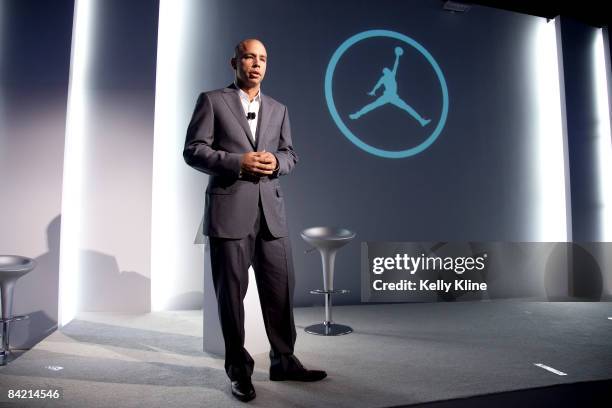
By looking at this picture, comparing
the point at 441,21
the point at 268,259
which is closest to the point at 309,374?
the point at 268,259

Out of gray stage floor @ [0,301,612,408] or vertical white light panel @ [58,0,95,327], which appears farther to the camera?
vertical white light panel @ [58,0,95,327]

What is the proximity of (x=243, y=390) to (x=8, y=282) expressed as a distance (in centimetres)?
175

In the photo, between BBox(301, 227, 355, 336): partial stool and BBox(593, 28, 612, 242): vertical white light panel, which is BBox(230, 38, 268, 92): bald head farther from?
BBox(593, 28, 612, 242): vertical white light panel

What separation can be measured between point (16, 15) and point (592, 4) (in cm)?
581

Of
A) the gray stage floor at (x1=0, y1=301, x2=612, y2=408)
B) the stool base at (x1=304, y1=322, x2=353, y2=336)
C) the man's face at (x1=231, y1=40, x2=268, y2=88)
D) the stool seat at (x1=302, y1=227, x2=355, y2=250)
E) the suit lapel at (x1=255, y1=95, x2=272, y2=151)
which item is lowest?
the gray stage floor at (x1=0, y1=301, x2=612, y2=408)

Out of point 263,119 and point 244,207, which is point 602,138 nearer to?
point 263,119

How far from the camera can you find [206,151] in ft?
6.36

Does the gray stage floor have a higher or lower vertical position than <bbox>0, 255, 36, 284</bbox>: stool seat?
lower

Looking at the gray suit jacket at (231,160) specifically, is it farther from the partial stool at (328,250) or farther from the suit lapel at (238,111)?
Result: the partial stool at (328,250)

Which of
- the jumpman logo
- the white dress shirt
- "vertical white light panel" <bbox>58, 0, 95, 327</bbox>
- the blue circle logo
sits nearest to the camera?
the white dress shirt

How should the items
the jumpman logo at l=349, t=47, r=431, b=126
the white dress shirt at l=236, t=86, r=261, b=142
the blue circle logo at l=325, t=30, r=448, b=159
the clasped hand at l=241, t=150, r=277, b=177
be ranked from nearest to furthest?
1. the clasped hand at l=241, t=150, r=277, b=177
2. the white dress shirt at l=236, t=86, r=261, b=142
3. the blue circle logo at l=325, t=30, r=448, b=159
4. the jumpman logo at l=349, t=47, r=431, b=126

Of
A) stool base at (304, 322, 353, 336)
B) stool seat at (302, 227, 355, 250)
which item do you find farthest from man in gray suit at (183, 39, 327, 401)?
stool seat at (302, 227, 355, 250)

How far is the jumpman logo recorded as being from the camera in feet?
15.6

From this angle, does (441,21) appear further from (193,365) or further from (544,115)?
(193,365)
